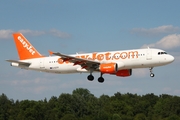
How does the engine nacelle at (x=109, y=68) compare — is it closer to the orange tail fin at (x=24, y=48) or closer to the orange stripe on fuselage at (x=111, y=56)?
the orange stripe on fuselage at (x=111, y=56)

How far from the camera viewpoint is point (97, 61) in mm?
86438

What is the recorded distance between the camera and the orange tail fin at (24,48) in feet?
315

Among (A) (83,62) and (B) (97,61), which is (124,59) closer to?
(B) (97,61)

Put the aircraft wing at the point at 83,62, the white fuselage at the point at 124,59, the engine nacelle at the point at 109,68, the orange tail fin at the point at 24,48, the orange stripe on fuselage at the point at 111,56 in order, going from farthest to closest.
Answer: the orange tail fin at the point at 24,48
the aircraft wing at the point at 83,62
the engine nacelle at the point at 109,68
the orange stripe on fuselage at the point at 111,56
the white fuselage at the point at 124,59

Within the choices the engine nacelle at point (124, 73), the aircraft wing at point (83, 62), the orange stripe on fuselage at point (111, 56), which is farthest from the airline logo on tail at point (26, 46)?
the engine nacelle at point (124, 73)

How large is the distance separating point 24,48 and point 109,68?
20.3 m

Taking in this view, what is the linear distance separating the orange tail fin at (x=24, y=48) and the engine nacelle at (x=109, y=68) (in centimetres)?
1477

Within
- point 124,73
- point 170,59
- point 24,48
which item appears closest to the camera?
point 170,59

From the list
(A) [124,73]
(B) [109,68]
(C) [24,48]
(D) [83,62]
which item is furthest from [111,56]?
(C) [24,48]

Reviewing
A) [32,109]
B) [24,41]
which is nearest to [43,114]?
[32,109]

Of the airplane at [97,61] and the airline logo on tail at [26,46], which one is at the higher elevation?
the airline logo on tail at [26,46]

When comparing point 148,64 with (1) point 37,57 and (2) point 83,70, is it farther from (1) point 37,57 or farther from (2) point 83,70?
(1) point 37,57

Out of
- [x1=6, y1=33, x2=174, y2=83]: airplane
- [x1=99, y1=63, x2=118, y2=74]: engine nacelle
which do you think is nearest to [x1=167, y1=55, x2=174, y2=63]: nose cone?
[x1=6, y1=33, x2=174, y2=83]: airplane

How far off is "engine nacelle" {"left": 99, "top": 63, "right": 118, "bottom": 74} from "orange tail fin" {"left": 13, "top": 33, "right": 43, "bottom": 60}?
14772 millimetres
